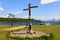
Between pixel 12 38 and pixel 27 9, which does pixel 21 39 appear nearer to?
pixel 12 38

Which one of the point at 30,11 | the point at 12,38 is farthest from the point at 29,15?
the point at 12,38

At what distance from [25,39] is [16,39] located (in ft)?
5.91

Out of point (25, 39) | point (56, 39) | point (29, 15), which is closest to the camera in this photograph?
point (25, 39)

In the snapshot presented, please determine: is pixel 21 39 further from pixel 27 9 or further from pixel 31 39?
pixel 27 9

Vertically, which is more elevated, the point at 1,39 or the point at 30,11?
the point at 30,11

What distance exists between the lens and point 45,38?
1342 inches

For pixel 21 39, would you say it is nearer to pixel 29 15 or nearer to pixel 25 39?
pixel 25 39

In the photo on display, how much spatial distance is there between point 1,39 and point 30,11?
9.31 metres

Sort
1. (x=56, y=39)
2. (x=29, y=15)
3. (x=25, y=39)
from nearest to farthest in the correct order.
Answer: (x=25, y=39) → (x=56, y=39) → (x=29, y=15)

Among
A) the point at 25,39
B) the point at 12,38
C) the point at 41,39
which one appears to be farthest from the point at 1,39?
the point at 41,39

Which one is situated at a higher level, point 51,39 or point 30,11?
point 30,11

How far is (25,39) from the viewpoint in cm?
3309

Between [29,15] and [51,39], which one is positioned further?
[29,15]

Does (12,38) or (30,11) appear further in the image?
(30,11)
